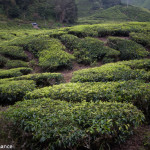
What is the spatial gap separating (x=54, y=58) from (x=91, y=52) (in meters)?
3.56

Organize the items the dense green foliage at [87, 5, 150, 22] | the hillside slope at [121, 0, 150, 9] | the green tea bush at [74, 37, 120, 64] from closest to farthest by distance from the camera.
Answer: the green tea bush at [74, 37, 120, 64], the dense green foliage at [87, 5, 150, 22], the hillside slope at [121, 0, 150, 9]

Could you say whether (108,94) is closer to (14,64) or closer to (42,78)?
(42,78)

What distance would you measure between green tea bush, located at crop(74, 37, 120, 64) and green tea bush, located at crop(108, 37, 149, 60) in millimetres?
692

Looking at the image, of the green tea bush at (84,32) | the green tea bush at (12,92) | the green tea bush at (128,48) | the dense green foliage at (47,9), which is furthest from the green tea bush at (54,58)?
the dense green foliage at (47,9)

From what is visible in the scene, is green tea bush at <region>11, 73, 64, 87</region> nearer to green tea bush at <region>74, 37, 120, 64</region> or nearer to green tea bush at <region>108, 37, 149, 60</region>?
green tea bush at <region>74, 37, 120, 64</region>

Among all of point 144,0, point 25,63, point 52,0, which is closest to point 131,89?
point 25,63

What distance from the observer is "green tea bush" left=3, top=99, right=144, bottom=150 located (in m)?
3.62

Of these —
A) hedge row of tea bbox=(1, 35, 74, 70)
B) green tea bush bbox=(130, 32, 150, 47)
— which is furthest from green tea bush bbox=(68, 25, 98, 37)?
green tea bush bbox=(130, 32, 150, 47)

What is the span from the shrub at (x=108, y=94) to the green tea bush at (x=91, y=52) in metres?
6.48

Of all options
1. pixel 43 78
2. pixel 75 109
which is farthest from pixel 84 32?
pixel 75 109

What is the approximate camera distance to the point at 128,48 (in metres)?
12.9

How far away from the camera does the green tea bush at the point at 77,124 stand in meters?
3.62

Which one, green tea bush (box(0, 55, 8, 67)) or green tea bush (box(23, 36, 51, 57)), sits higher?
green tea bush (box(23, 36, 51, 57))

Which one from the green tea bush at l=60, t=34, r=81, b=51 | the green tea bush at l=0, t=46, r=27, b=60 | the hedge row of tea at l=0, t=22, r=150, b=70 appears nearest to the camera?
the hedge row of tea at l=0, t=22, r=150, b=70
